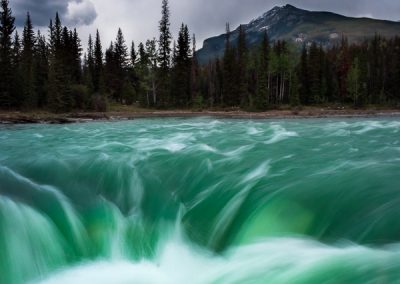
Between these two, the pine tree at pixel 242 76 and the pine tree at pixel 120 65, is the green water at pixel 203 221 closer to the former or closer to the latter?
the pine tree at pixel 242 76

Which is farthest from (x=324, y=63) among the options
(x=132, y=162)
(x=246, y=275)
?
(x=246, y=275)

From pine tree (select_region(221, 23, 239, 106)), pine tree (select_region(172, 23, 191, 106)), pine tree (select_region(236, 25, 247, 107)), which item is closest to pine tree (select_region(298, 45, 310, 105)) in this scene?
pine tree (select_region(236, 25, 247, 107))

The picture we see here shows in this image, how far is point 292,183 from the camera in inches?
351

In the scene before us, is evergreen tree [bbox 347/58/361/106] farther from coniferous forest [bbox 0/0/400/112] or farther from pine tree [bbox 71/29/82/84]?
pine tree [bbox 71/29/82/84]

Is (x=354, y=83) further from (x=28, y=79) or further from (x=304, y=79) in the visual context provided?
(x=28, y=79)

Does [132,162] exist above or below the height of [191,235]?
above

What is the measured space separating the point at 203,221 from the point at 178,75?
62.2 metres

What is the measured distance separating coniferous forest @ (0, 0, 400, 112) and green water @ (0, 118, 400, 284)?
45.4 m

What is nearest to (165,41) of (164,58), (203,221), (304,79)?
(164,58)

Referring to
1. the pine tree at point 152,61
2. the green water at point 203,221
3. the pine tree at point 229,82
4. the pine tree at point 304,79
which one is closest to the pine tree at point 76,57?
the pine tree at point 152,61

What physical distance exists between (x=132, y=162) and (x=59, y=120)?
30.3 metres

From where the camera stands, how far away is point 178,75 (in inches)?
2694

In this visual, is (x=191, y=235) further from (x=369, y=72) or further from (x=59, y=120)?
(x=369, y=72)

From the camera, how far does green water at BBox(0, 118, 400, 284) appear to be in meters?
6.13
